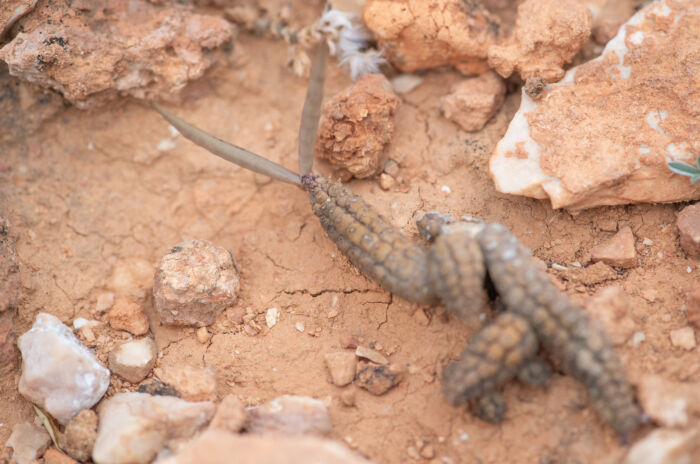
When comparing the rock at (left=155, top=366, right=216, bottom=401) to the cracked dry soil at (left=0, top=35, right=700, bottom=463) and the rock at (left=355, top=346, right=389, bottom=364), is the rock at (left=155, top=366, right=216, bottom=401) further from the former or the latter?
the rock at (left=355, top=346, right=389, bottom=364)

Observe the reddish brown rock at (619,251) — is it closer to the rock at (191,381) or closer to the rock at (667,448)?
the rock at (667,448)

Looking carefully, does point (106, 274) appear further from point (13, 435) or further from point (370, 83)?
point (370, 83)

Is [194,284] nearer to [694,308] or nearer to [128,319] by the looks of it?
[128,319]

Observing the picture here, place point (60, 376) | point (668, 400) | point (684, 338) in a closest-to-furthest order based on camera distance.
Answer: point (668, 400)
point (684, 338)
point (60, 376)

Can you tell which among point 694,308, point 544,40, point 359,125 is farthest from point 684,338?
point 359,125

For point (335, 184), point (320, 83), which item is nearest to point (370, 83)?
point (320, 83)

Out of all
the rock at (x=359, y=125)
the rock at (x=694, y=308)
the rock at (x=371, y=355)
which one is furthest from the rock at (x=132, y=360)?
the rock at (x=694, y=308)

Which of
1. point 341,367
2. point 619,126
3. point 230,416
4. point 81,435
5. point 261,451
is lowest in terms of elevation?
point 81,435

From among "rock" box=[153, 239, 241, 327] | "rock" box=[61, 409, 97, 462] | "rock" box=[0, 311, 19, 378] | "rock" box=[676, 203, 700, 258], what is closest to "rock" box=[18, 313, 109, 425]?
"rock" box=[61, 409, 97, 462]
